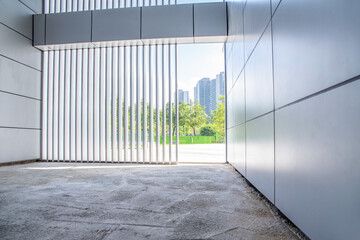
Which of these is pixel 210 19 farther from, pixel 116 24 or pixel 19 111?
pixel 19 111

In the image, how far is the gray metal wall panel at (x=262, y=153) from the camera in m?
2.40

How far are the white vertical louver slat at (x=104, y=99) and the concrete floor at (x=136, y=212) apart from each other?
313cm

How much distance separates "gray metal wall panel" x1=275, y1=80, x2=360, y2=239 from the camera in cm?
108

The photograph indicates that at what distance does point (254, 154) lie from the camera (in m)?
3.16

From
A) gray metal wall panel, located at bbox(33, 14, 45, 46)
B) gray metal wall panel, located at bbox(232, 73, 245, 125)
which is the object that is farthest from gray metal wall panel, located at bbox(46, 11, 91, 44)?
gray metal wall panel, located at bbox(232, 73, 245, 125)

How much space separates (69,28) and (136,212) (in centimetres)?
637

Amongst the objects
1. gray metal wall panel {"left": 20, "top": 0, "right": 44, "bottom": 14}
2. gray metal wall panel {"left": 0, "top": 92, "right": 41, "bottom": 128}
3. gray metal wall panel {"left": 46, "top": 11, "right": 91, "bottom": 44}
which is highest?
gray metal wall panel {"left": 20, "top": 0, "right": 44, "bottom": 14}

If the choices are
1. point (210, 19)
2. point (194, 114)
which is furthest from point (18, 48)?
point (194, 114)

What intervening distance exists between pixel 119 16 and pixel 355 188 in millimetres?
6897

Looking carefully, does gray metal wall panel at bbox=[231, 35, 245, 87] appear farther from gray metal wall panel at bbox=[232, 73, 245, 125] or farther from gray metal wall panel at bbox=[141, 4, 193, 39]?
gray metal wall panel at bbox=[141, 4, 193, 39]

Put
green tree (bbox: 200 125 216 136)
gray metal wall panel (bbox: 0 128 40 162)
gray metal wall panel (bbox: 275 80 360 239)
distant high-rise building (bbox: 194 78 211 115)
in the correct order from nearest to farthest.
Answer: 1. gray metal wall panel (bbox: 275 80 360 239)
2. gray metal wall panel (bbox: 0 128 40 162)
3. green tree (bbox: 200 125 216 136)
4. distant high-rise building (bbox: 194 78 211 115)

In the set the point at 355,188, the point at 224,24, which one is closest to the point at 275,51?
the point at 355,188

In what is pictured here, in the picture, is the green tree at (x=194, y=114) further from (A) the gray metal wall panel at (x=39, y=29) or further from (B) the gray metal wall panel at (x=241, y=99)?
(B) the gray metal wall panel at (x=241, y=99)

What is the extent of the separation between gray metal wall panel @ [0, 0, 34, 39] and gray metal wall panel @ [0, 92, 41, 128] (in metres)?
1.92
